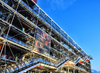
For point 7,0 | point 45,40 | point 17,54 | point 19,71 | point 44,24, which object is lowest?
point 19,71

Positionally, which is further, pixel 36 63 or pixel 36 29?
pixel 36 29

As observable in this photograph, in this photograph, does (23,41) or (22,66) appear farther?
(23,41)

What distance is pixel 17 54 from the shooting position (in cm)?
1728

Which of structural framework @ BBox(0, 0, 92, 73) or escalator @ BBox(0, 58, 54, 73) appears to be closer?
escalator @ BBox(0, 58, 54, 73)

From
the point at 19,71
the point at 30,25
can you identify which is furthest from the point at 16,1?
the point at 19,71

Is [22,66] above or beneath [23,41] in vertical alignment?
beneath

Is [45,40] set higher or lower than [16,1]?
lower

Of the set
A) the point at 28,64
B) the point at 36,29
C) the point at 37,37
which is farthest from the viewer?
the point at 36,29

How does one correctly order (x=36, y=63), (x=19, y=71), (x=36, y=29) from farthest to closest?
(x=36, y=29), (x=36, y=63), (x=19, y=71)

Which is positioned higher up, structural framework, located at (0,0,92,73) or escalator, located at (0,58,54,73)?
structural framework, located at (0,0,92,73)

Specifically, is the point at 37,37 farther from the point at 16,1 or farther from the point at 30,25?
the point at 16,1

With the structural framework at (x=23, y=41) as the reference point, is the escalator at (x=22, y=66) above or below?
below

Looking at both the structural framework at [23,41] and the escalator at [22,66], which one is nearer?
the escalator at [22,66]

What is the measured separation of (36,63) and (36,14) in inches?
451
